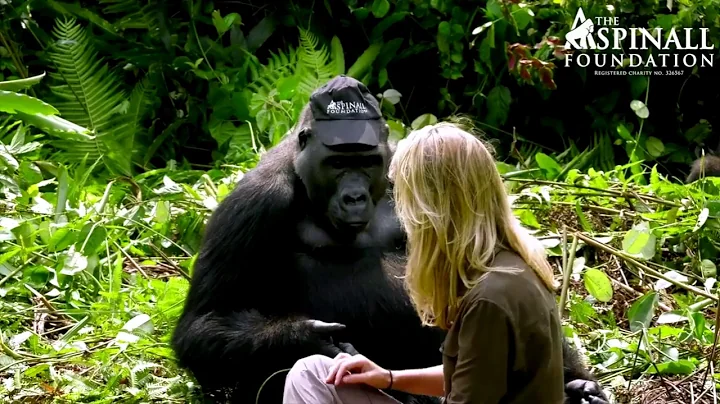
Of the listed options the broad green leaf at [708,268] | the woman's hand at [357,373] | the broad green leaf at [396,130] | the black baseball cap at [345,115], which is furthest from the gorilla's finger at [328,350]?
the broad green leaf at [396,130]

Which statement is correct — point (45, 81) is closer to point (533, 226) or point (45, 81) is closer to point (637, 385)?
point (533, 226)

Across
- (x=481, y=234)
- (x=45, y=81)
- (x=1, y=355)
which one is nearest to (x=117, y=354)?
(x=1, y=355)

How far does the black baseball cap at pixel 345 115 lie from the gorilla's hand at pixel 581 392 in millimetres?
1023

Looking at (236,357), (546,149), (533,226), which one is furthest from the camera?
(546,149)

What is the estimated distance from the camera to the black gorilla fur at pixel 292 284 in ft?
12.0

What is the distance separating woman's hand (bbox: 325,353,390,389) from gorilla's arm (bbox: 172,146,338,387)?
572mm

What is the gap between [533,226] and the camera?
4965mm

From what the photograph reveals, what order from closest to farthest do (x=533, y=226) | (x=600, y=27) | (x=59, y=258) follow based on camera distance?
(x=59, y=258) < (x=533, y=226) < (x=600, y=27)

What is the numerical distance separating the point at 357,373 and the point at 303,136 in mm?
1048

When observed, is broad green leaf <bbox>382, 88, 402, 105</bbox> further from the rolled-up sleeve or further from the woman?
the rolled-up sleeve

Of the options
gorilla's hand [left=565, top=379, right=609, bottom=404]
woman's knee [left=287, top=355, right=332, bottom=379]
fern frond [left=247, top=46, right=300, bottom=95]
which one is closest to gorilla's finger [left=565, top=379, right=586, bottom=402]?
gorilla's hand [left=565, top=379, right=609, bottom=404]

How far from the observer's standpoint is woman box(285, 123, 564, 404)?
243 centimetres

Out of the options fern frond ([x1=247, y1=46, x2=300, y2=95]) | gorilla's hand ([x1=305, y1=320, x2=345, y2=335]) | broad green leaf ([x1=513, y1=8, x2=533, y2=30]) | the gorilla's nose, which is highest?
broad green leaf ([x1=513, y1=8, x2=533, y2=30])

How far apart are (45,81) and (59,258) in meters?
2.83
